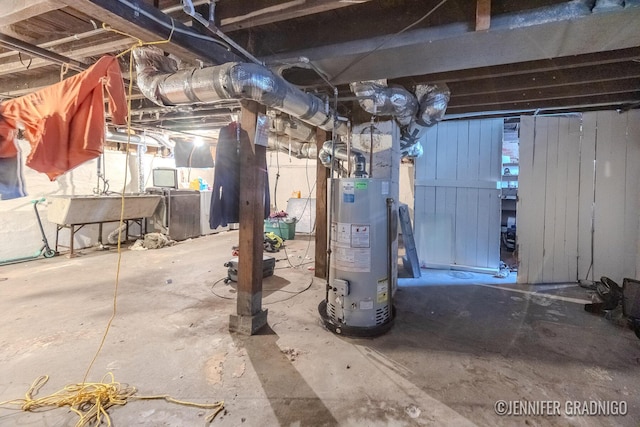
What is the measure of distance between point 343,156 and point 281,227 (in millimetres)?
3799

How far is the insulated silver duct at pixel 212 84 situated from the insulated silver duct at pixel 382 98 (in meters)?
0.52

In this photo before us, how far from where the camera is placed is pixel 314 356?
2.12 meters

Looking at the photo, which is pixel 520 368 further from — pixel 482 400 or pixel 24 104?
pixel 24 104

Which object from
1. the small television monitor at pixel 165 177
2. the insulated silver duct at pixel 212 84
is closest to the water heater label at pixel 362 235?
the insulated silver duct at pixel 212 84

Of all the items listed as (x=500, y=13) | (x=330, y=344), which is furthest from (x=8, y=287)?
(x=500, y=13)

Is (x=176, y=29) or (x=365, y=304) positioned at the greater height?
(x=176, y=29)

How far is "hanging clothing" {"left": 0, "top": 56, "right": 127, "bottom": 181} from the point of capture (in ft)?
5.39

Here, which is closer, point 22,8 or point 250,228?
point 22,8

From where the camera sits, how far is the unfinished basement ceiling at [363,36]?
65.9 inches

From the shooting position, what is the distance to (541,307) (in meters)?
3.06

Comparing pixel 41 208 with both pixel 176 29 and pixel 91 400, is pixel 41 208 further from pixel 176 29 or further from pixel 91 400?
pixel 176 29

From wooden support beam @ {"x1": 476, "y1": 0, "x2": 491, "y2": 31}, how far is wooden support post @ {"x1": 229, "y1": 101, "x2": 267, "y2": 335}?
1.52 meters

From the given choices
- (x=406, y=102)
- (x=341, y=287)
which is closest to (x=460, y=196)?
(x=406, y=102)

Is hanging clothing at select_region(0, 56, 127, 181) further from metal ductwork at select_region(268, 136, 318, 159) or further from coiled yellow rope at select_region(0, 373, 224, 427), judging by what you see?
metal ductwork at select_region(268, 136, 318, 159)
